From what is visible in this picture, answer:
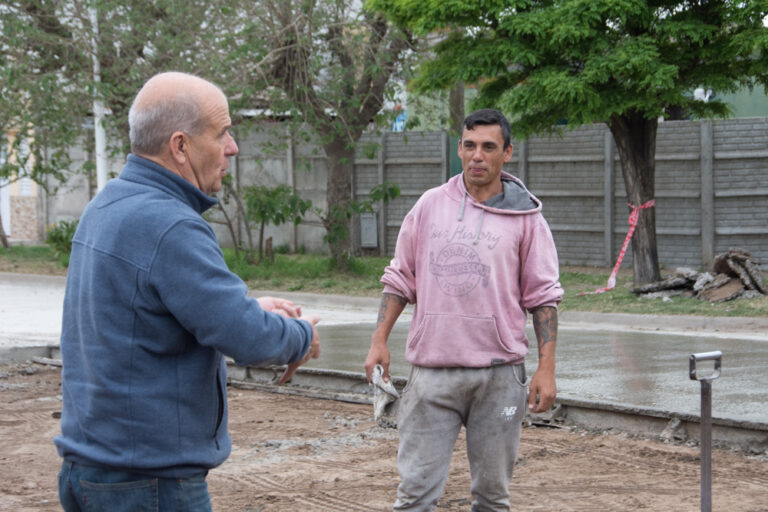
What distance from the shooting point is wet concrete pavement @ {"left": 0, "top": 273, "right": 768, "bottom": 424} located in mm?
7641

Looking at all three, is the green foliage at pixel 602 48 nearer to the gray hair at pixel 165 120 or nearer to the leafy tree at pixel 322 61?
the leafy tree at pixel 322 61

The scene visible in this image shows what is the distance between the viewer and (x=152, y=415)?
260 cm

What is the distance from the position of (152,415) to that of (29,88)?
16225 mm

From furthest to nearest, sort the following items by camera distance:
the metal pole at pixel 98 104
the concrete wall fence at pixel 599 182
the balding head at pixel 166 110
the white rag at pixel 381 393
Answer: the metal pole at pixel 98 104
the concrete wall fence at pixel 599 182
the white rag at pixel 381 393
the balding head at pixel 166 110

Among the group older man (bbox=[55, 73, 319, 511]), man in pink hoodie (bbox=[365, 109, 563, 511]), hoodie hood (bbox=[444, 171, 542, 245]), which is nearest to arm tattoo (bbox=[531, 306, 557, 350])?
man in pink hoodie (bbox=[365, 109, 563, 511])

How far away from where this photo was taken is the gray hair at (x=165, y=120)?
2.70m

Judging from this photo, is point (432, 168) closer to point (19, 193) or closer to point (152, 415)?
point (19, 193)

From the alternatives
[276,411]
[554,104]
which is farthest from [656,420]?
[554,104]

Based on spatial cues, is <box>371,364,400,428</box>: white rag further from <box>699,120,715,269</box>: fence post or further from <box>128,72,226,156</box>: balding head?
<box>699,120,715,269</box>: fence post

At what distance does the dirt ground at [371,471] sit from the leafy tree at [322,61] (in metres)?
9.48

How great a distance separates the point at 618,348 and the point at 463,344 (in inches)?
274

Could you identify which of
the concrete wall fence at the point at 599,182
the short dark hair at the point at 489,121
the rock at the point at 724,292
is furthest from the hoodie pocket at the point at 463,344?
the concrete wall fence at the point at 599,182

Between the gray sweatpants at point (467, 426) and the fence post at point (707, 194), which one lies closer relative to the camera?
the gray sweatpants at point (467, 426)

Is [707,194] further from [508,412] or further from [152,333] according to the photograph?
[152,333]
